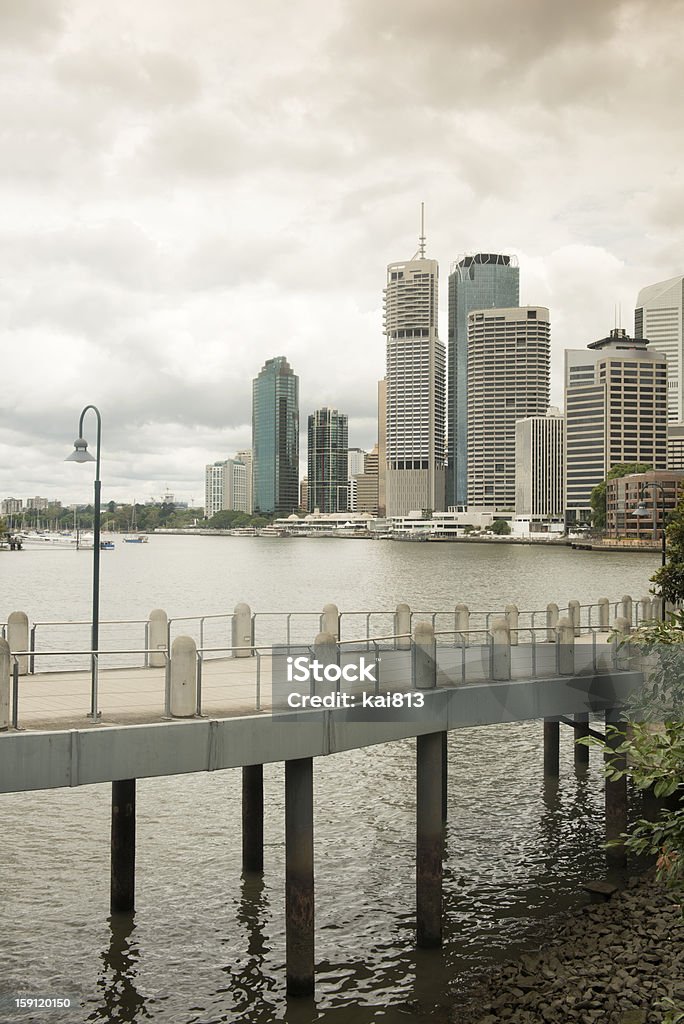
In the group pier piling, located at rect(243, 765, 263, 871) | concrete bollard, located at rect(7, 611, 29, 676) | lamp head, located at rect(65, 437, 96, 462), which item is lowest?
pier piling, located at rect(243, 765, 263, 871)

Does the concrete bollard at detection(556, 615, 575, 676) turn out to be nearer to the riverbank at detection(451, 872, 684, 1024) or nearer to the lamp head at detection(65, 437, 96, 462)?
the riverbank at detection(451, 872, 684, 1024)

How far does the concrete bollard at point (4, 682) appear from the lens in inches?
536

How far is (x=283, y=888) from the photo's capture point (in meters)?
21.2

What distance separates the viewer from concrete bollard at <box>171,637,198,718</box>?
15219mm

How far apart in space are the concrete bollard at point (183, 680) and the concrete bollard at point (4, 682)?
2486mm

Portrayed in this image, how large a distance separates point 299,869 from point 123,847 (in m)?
5.10

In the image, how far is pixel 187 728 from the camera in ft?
48.5

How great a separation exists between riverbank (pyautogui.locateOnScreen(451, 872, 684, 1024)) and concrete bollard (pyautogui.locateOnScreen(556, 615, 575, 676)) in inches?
185

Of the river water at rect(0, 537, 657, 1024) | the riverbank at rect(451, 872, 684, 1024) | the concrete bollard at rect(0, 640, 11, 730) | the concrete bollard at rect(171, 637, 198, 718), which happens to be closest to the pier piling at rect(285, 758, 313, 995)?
the river water at rect(0, 537, 657, 1024)

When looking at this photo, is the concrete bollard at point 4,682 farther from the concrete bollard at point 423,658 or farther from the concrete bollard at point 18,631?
the concrete bollard at point 423,658

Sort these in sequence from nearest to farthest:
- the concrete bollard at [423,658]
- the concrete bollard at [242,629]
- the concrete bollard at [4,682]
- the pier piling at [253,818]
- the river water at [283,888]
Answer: the concrete bollard at [4,682] → the river water at [283,888] → the concrete bollard at [423,658] → the pier piling at [253,818] → the concrete bollard at [242,629]

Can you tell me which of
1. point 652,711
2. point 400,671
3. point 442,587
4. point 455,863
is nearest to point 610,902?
point 455,863

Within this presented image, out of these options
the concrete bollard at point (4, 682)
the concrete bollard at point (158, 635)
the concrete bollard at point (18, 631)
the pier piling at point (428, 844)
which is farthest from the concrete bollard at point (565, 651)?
the concrete bollard at point (4, 682)

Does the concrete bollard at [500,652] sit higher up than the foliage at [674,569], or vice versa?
the foliage at [674,569]
